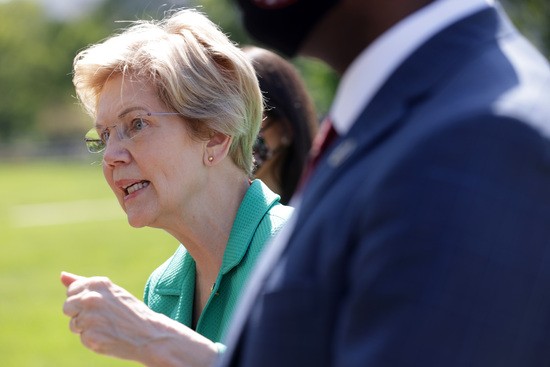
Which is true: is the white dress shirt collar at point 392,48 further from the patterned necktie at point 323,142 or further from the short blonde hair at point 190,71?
the short blonde hair at point 190,71

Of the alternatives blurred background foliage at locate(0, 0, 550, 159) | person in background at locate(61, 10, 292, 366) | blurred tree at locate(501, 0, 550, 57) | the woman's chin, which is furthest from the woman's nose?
blurred background foliage at locate(0, 0, 550, 159)

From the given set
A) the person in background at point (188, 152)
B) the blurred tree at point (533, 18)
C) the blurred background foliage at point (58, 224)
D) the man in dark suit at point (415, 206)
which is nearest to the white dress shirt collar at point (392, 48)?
the man in dark suit at point (415, 206)

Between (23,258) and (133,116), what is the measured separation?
668 inches

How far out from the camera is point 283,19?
60.7 inches

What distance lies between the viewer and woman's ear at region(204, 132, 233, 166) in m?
3.35

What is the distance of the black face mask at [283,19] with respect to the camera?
4.98 feet

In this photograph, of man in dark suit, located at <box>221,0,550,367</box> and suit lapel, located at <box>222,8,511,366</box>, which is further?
suit lapel, located at <box>222,8,511,366</box>

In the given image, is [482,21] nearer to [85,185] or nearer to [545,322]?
[545,322]

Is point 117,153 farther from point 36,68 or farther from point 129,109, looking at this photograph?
point 36,68

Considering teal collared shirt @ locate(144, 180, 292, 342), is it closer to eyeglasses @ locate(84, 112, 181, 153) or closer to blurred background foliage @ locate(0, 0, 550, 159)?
eyeglasses @ locate(84, 112, 181, 153)

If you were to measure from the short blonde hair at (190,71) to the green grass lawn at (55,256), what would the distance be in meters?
0.85

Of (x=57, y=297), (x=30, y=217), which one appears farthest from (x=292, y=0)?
(x=30, y=217)

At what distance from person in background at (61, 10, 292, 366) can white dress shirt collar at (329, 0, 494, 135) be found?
167cm

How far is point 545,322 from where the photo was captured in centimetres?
139
